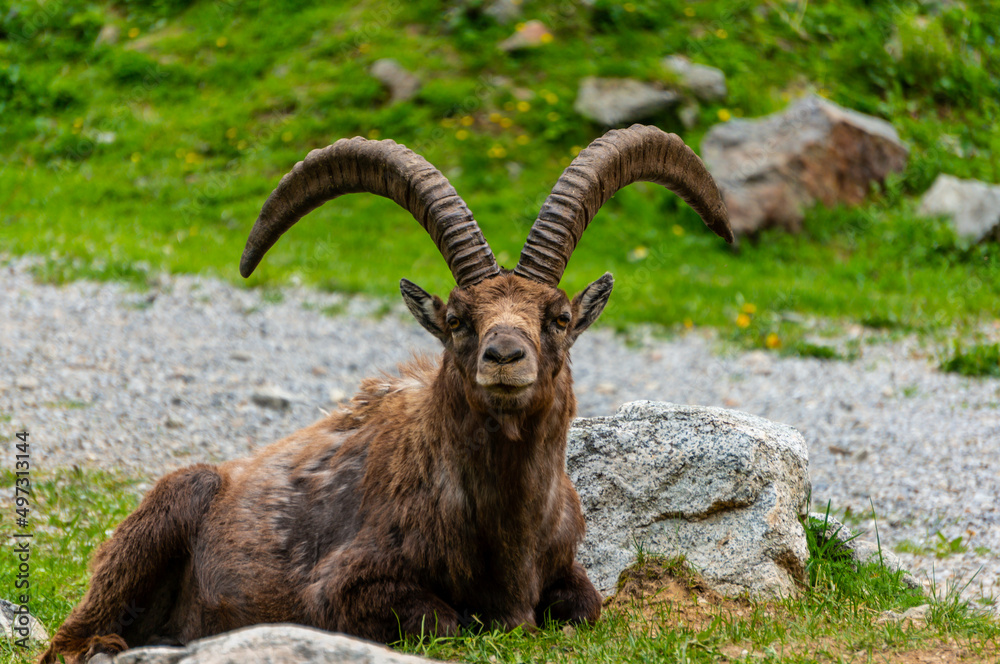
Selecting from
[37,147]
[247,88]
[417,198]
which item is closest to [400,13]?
[247,88]

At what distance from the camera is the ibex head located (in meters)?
4.90

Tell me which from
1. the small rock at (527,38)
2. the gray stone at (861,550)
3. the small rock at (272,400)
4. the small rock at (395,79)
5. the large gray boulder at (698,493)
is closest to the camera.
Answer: the large gray boulder at (698,493)

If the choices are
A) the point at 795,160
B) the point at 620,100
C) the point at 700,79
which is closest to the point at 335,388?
the point at 620,100

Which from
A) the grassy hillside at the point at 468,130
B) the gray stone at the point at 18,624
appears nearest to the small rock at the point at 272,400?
the grassy hillside at the point at 468,130

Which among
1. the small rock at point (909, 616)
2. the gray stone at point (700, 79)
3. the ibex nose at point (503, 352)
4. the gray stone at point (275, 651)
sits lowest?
the small rock at point (909, 616)

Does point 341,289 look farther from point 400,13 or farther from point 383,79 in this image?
point 400,13

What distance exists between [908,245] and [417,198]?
489 inches

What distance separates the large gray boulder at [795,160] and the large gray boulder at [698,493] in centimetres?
976

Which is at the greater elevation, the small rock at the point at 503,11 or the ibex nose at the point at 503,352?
the small rock at the point at 503,11

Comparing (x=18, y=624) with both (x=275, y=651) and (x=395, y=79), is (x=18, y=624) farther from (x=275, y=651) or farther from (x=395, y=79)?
(x=395, y=79)

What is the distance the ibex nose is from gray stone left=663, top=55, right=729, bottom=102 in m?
14.8

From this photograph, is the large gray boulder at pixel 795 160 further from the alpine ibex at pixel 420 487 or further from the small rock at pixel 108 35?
the small rock at pixel 108 35

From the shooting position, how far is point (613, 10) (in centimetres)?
1981

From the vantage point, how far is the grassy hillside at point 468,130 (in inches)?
591
